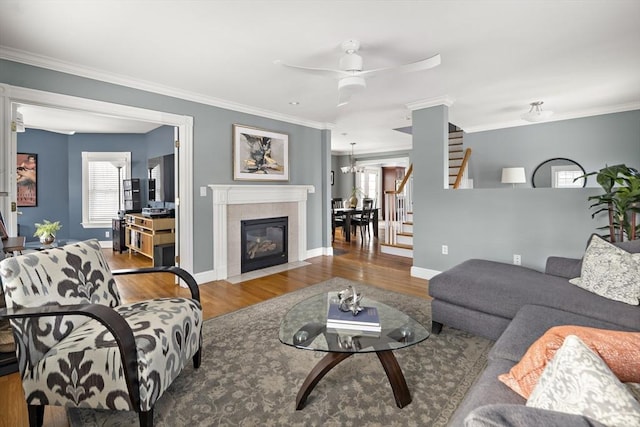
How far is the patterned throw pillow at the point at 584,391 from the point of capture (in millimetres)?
699

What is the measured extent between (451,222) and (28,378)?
4.14 meters

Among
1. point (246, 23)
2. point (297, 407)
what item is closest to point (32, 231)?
point (246, 23)

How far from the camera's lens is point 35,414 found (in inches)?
61.9

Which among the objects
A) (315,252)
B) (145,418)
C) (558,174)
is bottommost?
(145,418)

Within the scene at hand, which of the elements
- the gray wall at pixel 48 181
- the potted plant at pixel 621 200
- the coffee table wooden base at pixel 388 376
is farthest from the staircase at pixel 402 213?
the gray wall at pixel 48 181

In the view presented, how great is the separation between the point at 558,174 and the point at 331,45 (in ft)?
15.9

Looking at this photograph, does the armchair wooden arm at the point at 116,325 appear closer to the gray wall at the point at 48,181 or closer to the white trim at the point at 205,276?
the white trim at the point at 205,276

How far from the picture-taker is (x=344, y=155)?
34.0 feet

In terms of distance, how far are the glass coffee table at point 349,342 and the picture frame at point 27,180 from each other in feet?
22.5

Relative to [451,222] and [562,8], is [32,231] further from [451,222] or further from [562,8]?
[562,8]

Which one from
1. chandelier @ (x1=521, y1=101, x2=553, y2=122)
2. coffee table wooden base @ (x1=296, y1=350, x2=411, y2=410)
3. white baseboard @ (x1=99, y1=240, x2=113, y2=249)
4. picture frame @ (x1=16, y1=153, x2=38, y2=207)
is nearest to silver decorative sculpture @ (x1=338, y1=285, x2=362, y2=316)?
coffee table wooden base @ (x1=296, y1=350, x2=411, y2=410)

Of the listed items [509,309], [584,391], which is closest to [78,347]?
[584,391]

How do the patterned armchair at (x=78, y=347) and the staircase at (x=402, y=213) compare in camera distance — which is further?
the staircase at (x=402, y=213)

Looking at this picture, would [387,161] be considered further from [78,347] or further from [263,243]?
[78,347]
